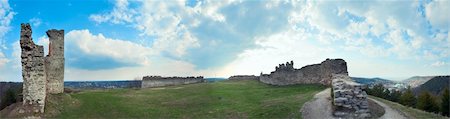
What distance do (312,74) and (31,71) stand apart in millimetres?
25461

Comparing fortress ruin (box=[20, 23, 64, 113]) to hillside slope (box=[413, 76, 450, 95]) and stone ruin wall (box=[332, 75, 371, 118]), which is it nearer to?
stone ruin wall (box=[332, 75, 371, 118])

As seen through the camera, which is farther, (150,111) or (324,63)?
(324,63)

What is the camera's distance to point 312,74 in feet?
121

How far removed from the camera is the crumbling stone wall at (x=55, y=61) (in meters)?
28.7

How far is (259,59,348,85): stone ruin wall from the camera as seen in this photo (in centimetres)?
3188

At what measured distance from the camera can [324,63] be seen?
3375 cm

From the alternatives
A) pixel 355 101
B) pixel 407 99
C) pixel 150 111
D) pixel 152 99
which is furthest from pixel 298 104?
pixel 407 99

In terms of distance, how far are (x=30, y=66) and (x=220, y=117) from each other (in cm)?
1324

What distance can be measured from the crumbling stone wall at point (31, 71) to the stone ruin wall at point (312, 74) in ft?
77.0

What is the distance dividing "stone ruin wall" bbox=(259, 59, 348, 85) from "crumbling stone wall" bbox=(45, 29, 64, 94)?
76.1ft

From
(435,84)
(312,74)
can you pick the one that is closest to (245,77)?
(312,74)

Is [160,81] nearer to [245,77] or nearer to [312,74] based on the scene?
[245,77]

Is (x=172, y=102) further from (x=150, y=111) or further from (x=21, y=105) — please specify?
(x=21, y=105)

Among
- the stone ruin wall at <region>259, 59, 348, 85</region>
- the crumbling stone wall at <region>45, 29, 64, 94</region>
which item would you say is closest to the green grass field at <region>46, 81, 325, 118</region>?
the crumbling stone wall at <region>45, 29, 64, 94</region>
